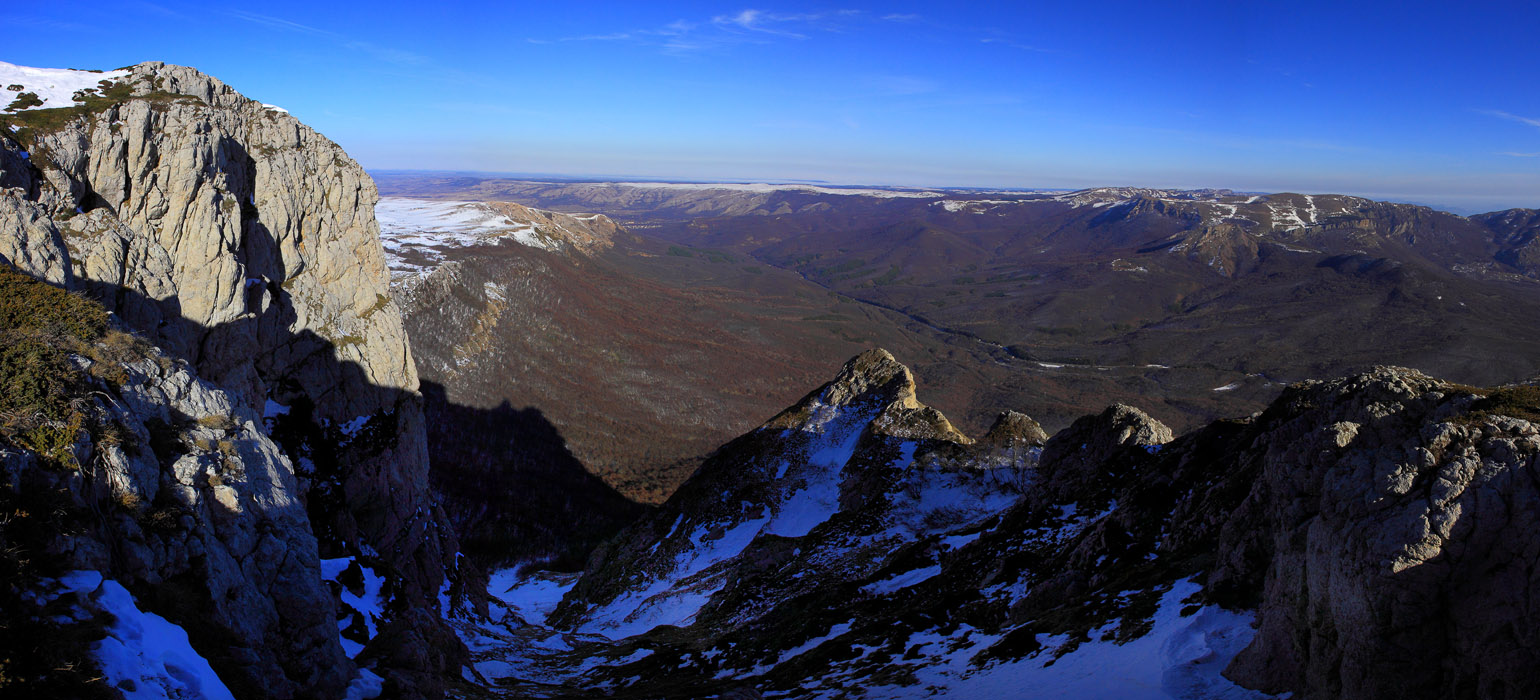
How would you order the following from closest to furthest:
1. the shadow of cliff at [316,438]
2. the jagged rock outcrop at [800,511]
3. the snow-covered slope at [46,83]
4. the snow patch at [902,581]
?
the shadow of cliff at [316,438] < the snow-covered slope at [46,83] < the snow patch at [902,581] < the jagged rock outcrop at [800,511]

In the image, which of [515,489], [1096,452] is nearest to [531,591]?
[515,489]

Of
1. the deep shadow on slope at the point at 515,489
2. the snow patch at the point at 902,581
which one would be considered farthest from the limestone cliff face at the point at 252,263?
the deep shadow on slope at the point at 515,489

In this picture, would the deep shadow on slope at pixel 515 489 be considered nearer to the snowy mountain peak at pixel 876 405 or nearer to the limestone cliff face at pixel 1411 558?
the snowy mountain peak at pixel 876 405

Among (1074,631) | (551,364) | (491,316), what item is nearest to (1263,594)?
(1074,631)

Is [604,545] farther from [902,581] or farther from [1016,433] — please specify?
[1016,433]

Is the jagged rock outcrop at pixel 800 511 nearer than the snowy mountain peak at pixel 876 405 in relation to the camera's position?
Yes

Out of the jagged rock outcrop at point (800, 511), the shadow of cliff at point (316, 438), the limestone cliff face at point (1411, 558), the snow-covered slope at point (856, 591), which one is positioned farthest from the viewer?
the jagged rock outcrop at point (800, 511)

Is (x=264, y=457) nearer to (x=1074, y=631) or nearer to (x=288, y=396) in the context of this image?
(x=288, y=396)
